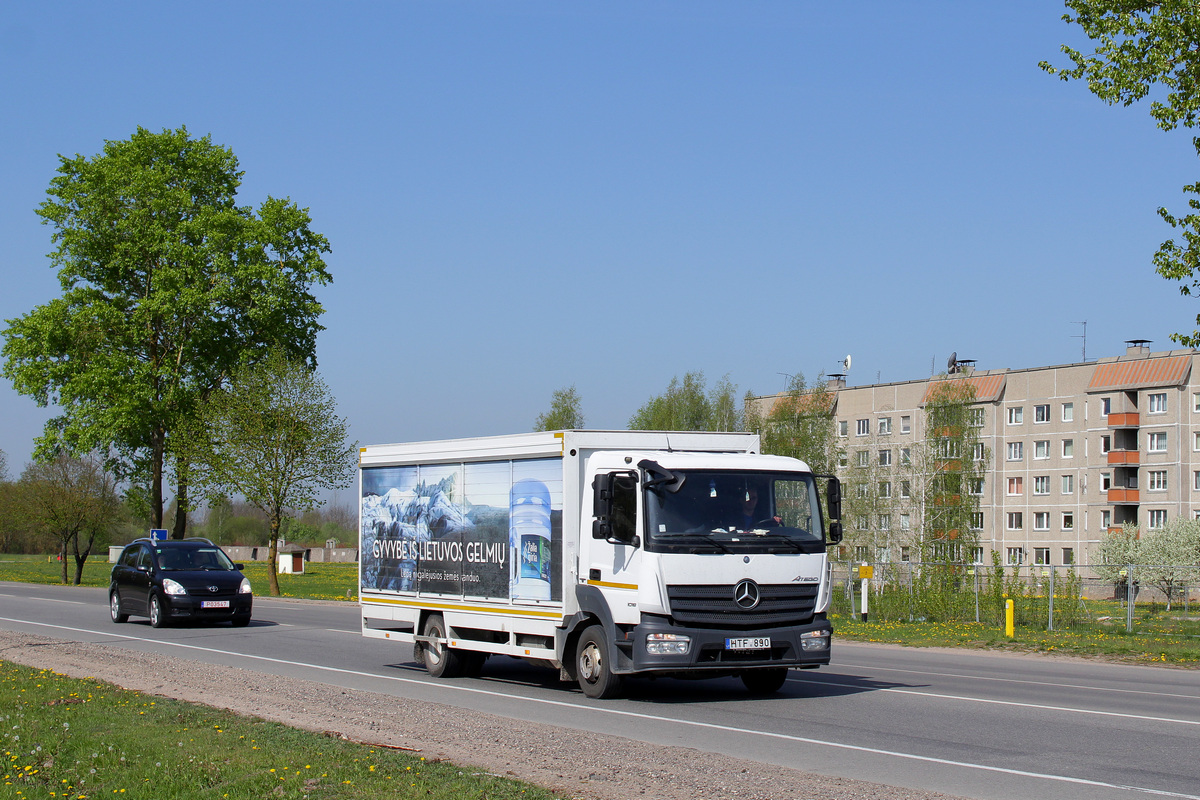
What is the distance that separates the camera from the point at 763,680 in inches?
546

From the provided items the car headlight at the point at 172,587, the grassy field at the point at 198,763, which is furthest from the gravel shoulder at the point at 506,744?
the car headlight at the point at 172,587

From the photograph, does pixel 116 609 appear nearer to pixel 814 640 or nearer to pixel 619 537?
pixel 619 537

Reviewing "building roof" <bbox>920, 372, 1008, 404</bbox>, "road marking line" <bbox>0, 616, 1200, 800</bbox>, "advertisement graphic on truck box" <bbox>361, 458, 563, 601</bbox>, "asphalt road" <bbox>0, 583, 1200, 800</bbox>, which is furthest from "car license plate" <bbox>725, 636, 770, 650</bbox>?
"building roof" <bbox>920, 372, 1008, 404</bbox>

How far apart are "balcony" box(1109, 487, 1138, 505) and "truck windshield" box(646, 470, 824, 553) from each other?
2780 inches

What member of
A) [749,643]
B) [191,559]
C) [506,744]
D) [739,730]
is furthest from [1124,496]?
[506,744]

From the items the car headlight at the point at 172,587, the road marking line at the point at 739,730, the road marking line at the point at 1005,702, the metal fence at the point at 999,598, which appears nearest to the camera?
the road marking line at the point at 739,730

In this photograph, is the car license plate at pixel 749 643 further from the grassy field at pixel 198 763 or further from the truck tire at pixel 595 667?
the grassy field at pixel 198 763

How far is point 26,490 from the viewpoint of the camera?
5334cm

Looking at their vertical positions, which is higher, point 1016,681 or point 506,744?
point 506,744

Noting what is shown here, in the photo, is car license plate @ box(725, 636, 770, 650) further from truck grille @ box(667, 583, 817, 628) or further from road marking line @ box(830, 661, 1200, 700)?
road marking line @ box(830, 661, 1200, 700)

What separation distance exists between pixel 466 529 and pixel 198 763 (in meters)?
6.74

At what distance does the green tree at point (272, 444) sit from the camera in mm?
40156

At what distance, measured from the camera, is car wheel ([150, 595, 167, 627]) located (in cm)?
2414

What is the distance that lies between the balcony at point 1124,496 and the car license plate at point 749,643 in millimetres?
71500
